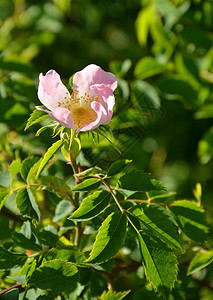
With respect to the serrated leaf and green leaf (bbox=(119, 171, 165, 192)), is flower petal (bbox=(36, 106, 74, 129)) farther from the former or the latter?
the serrated leaf

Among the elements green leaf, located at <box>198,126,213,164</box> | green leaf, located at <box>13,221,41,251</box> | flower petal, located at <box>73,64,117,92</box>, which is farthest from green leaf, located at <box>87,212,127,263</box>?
green leaf, located at <box>198,126,213,164</box>

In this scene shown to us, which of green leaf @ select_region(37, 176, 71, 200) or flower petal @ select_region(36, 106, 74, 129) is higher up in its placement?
flower petal @ select_region(36, 106, 74, 129)

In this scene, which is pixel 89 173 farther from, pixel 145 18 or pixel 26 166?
pixel 145 18

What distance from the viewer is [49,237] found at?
1.12m

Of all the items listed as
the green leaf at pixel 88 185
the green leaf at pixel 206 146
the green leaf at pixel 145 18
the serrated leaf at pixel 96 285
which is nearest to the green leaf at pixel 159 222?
the green leaf at pixel 88 185

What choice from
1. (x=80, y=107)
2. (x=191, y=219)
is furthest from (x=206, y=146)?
(x=80, y=107)

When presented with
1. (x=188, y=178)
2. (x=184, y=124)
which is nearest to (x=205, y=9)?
(x=184, y=124)

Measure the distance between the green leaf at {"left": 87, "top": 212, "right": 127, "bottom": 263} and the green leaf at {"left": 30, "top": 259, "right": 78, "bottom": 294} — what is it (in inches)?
3.3

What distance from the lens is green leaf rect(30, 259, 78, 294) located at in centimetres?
98

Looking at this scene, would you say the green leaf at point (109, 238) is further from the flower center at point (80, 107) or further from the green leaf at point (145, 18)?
the green leaf at point (145, 18)

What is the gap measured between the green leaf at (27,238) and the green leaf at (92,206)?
209mm

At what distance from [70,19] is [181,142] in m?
1.19

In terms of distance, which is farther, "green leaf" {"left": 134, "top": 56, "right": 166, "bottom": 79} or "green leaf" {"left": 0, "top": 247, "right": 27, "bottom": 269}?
"green leaf" {"left": 134, "top": 56, "right": 166, "bottom": 79}

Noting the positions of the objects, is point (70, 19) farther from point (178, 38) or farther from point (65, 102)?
point (65, 102)
